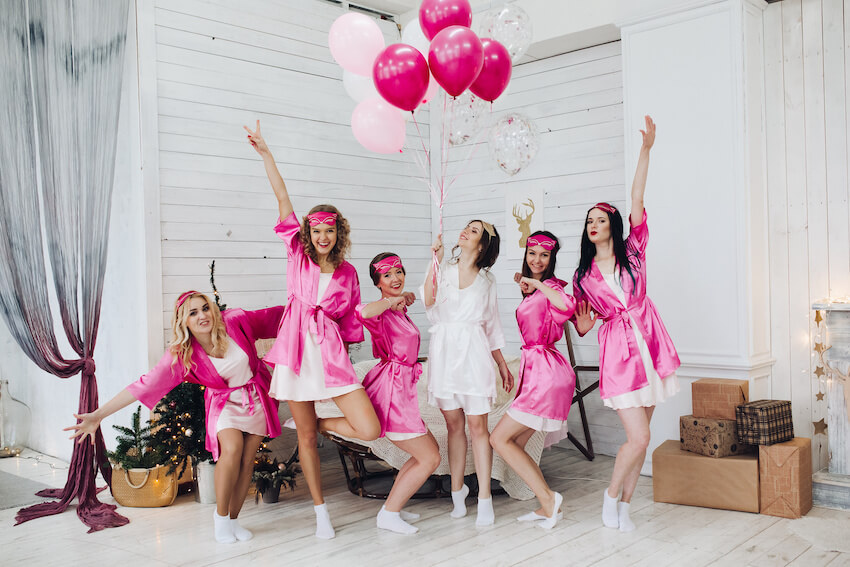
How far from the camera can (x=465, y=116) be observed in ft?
12.6

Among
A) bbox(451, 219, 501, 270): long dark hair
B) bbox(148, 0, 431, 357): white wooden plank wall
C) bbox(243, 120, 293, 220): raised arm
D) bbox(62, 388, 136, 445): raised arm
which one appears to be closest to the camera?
bbox(62, 388, 136, 445): raised arm

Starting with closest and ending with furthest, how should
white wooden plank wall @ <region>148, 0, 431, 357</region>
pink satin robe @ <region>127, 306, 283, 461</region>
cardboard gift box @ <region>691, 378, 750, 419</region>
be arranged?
1. pink satin robe @ <region>127, 306, 283, 461</region>
2. cardboard gift box @ <region>691, 378, 750, 419</region>
3. white wooden plank wall @ <region>148, 0, 431, 357</region>

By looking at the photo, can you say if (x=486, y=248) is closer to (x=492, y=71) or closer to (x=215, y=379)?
(x=492, y=71)

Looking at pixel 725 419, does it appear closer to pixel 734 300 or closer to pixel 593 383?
pixel 734 300

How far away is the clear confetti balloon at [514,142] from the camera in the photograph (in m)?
3.55

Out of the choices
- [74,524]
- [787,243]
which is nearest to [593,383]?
[787,243]

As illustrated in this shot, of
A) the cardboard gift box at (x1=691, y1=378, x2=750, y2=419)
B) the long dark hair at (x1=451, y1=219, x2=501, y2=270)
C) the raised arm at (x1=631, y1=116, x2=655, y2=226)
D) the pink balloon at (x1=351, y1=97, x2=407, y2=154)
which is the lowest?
the cardboard gift box at (x1=691, y1=378, x2=750, y2=419)

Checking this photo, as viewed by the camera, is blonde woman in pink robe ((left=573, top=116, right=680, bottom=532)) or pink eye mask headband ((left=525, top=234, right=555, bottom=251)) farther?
pink eye mask headband ((left=525, top=234, right=555, bottom=251))

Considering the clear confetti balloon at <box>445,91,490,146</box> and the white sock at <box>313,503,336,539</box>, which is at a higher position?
the clear confetti balloon at <box>445,91,490,146</box>

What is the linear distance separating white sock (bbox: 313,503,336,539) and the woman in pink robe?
0.77 ft

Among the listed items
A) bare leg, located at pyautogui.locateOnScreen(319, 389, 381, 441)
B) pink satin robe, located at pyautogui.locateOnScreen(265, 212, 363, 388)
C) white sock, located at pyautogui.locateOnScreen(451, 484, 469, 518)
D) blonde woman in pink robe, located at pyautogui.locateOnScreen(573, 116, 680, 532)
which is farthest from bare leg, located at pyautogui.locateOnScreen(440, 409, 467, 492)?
blonde woman in pink robe, located at pyautogui.locateOnScreen(573, 116, 680, 532)

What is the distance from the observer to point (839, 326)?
12.1ft

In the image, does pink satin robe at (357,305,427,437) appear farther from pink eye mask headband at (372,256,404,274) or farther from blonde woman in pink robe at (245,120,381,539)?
pink eye mask headband at (372,256,404,274)

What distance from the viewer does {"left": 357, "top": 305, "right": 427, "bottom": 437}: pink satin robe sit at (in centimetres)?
343
